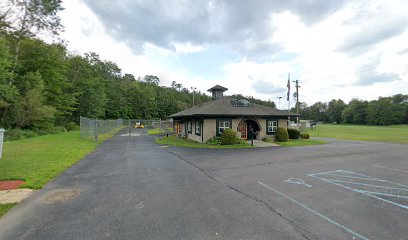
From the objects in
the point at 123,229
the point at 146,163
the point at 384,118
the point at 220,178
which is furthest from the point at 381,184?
the point at 384,118

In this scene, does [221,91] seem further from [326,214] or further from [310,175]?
[326,214]

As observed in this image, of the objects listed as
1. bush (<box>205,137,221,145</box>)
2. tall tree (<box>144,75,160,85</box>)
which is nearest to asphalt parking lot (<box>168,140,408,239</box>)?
bush (<box>205,137,221,145</box>)

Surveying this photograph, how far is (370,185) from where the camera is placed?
23.2ft

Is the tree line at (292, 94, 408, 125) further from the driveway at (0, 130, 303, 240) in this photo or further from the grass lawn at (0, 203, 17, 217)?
the grass lawn at (0, 203, 17, 217)

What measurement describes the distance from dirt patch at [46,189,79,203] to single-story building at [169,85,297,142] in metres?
13.3

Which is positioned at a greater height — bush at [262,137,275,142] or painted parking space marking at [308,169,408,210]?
bush at [262,137,275,142]

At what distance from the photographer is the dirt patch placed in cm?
566

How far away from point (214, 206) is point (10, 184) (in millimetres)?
7155

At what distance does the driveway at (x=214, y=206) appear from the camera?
4.01 metres

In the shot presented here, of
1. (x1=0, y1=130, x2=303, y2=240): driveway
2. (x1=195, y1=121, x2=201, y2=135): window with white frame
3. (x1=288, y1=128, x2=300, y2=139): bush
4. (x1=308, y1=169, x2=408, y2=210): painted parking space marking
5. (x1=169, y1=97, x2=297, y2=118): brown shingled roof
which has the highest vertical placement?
(x1=169, y1=97, x2=297, y2=118): brown shingled roof

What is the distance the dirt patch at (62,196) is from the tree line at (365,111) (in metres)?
77.4

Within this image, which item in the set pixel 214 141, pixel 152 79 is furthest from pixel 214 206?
pixel 152 79

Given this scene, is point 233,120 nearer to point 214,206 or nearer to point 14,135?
point 214,206

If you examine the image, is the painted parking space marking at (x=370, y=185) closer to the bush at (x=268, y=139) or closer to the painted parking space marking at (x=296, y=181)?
the painted parking space marking at (x=296, y=181)
